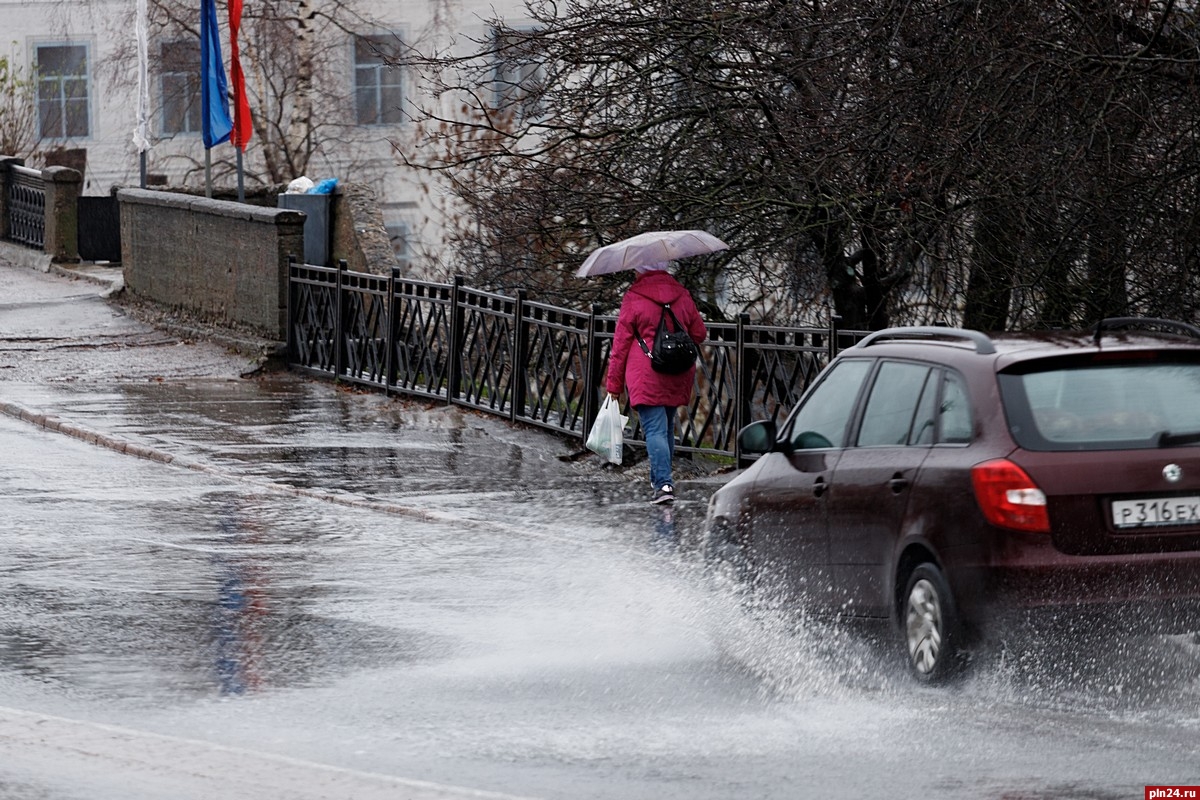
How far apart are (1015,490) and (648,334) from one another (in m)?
6.31

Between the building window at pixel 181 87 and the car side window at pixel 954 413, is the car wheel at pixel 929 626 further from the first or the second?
the building window at pixel 181 87

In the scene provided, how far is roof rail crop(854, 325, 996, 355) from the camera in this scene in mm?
7695

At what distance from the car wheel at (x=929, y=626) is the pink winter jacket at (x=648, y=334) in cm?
575

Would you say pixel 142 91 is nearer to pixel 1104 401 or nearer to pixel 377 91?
pixel 377 91

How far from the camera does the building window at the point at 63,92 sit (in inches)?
1721

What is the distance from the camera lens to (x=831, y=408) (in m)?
8.71

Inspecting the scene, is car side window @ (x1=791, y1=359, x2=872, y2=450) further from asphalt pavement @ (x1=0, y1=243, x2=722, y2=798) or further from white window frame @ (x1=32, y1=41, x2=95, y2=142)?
white window frame @ (x1=32, y1=41, x2=95, y2=142)

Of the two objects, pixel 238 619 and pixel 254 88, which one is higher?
pixel 254 88

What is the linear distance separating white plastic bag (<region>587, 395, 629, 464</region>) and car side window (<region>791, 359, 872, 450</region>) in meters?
4.50

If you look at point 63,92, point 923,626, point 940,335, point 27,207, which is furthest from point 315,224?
point 63,92

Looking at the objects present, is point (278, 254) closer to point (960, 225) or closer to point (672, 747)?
point (960, 225)

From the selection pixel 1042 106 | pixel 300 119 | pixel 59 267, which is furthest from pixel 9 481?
pixel 300 119

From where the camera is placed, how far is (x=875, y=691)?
7.68 meters

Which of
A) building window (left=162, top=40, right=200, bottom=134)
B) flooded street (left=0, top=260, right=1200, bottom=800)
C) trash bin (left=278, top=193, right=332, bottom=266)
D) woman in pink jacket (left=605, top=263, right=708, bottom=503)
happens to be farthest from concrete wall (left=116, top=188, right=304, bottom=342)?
building window (left=162, top=40, right=200, bottom=134)
